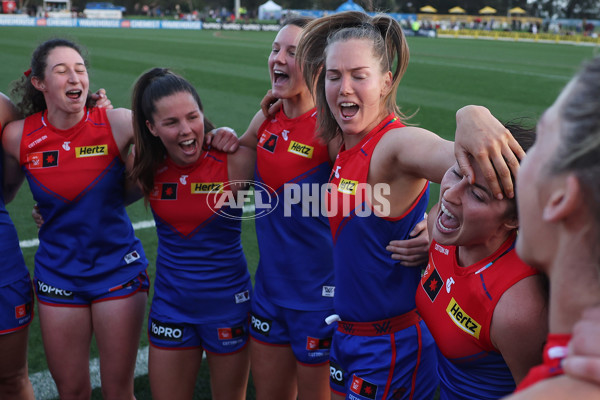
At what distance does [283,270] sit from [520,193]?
6.80ft

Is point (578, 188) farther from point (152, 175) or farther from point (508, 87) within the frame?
point (508, 87)

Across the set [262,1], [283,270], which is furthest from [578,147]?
[262,1]

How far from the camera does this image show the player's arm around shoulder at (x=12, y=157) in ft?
10.8

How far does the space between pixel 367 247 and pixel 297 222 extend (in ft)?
1.81

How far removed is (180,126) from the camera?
308 cm

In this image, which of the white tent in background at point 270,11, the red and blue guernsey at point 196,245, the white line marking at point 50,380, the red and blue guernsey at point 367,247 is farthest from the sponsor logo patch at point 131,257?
the white tent in background at point 270,11

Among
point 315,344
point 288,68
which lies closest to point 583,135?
point 315,344

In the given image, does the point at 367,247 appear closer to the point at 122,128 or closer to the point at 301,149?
the point at 301,149

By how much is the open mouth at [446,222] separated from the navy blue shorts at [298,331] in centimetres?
114

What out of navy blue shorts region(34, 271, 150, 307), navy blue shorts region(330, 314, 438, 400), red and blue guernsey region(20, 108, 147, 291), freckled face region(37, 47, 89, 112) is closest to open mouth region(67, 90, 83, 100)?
freckled face region(37, 47, 89, 112)

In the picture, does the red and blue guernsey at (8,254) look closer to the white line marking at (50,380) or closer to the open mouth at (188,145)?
the white line marking at (50,380)

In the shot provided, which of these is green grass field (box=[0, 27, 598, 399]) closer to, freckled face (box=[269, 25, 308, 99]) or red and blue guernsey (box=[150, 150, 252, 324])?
red and blue guernsey (box=[150, 150, 252, 324])

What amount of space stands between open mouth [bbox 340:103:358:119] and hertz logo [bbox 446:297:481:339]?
1.02 metres

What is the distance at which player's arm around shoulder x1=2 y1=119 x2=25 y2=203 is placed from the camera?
330 centimetres
